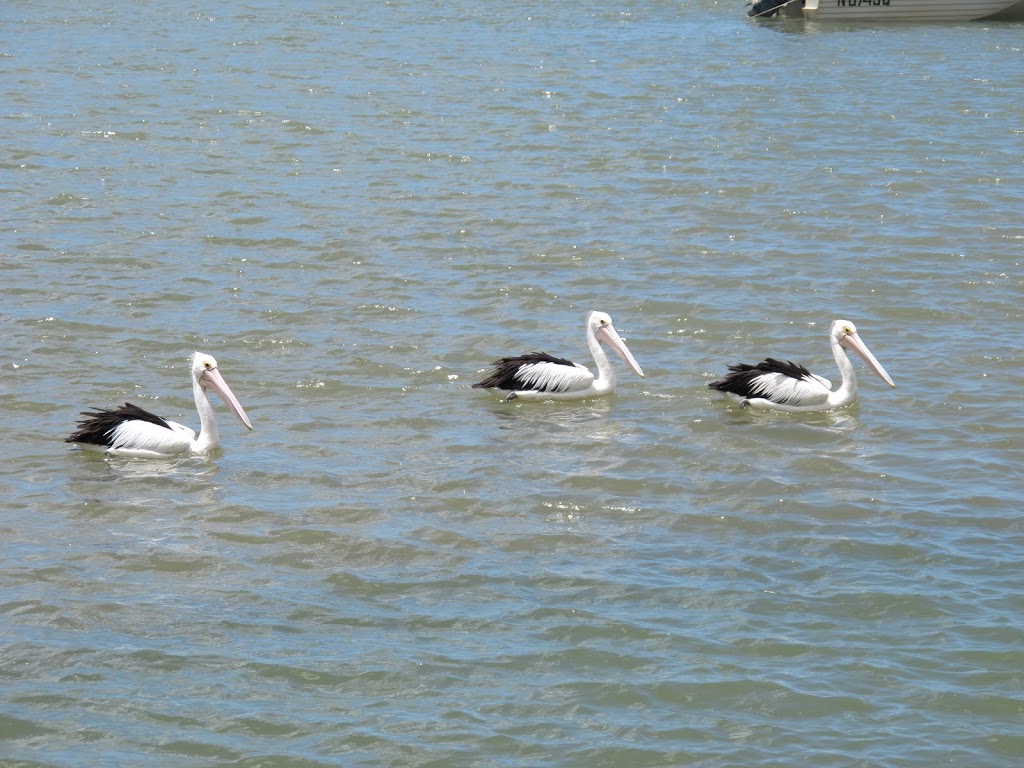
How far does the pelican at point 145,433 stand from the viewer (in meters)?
9.45

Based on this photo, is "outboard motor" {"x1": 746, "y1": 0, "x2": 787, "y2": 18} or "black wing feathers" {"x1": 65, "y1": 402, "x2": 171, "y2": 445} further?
"outboard motor" {"x1": 746, "y1": 0, "x2": 787, "y2": 18}

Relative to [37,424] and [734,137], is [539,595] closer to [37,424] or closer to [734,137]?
[37,424]

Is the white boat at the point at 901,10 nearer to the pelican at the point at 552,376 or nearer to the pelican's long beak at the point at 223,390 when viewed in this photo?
the pelican at the point at 552,376

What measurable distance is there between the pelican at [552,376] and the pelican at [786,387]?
0.73 meters

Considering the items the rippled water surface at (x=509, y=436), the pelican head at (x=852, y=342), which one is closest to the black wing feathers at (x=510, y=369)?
the rippled water surface at (x=509, y=436)

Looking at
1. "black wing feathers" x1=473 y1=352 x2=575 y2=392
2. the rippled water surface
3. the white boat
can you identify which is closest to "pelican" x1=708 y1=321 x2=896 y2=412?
the rippled water surface

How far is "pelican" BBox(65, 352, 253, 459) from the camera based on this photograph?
9.45m

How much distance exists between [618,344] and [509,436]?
1312 mm

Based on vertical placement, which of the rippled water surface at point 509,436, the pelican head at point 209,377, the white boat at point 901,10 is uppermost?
the white boat at point 901,10

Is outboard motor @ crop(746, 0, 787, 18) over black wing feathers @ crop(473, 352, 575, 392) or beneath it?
over

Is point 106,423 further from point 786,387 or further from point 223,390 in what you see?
point 786,387

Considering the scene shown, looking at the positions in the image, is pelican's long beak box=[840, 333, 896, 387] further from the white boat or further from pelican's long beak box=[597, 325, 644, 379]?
the white boat

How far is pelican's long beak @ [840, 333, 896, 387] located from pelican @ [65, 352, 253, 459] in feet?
13.6

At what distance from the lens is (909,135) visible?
18.6m
